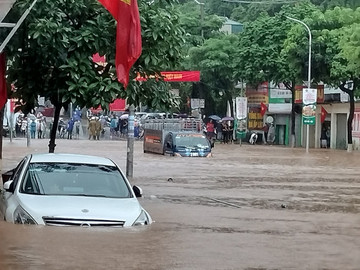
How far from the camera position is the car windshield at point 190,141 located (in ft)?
127

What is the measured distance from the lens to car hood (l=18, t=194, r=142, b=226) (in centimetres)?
1029

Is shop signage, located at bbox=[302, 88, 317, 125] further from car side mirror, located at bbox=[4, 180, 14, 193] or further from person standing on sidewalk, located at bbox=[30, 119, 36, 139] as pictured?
car side mirror, located at bbox=[4, 180, 14, 193]

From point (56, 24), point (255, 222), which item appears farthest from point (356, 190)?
point (56, 24)

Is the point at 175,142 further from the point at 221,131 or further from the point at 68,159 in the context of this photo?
the point at 68,159

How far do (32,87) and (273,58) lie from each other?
41946mm

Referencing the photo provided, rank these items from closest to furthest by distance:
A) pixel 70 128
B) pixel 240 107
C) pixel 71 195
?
pixel 71 195, pixel 240 107, pixel 70 128

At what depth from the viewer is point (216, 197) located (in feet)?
65.9

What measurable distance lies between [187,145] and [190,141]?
314 millimetres

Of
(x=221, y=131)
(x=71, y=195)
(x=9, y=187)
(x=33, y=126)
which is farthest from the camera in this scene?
(x=221, y=131)

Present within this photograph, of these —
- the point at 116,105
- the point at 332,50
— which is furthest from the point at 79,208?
the point at 332,50

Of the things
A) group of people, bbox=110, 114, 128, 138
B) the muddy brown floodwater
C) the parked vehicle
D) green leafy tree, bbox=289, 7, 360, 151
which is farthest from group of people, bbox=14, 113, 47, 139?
the muddy brown floodwater

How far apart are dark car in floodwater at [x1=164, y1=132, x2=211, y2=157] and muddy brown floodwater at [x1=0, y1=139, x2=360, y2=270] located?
10.9 meters

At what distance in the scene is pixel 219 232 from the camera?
12.5m

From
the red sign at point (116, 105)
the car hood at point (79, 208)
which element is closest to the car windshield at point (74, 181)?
the car hood at point (79, 208)
